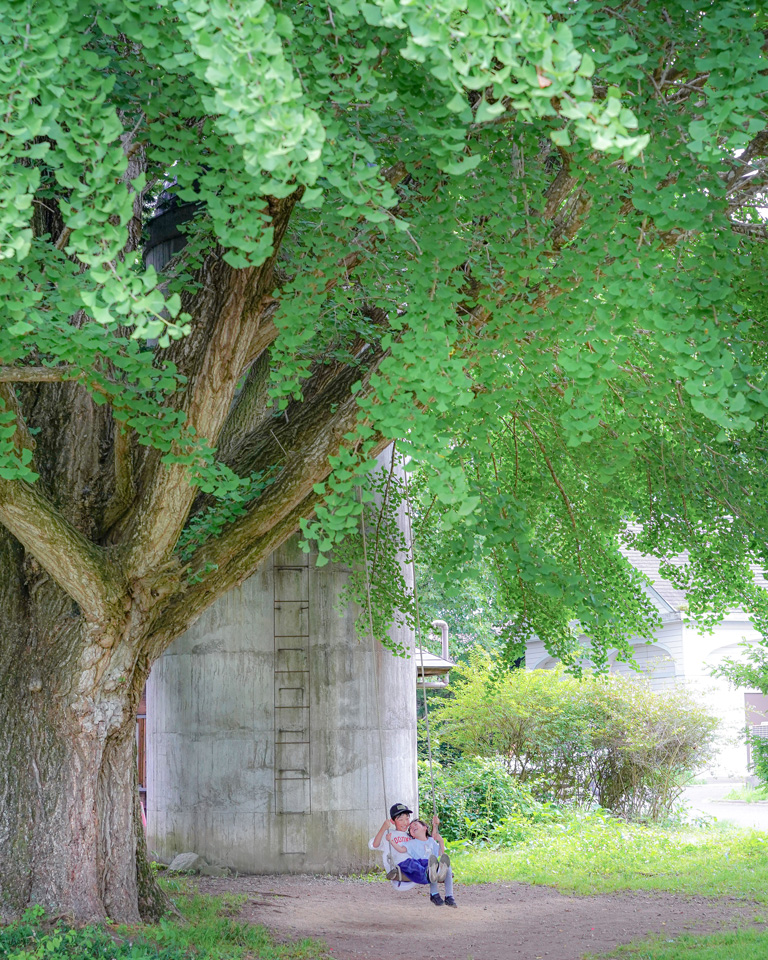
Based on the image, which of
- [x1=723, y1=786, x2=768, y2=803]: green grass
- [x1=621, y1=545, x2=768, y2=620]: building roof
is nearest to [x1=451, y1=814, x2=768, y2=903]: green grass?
[x1=723, y1=786, x2=768, y2=803]: green grass

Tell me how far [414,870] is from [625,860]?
534cm

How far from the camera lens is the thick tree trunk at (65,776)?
735 cm

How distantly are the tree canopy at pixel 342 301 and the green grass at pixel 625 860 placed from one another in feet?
11.3

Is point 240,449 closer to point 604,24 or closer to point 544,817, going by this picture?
point 604,24

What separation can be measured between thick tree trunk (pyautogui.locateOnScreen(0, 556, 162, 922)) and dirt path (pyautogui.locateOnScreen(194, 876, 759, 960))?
1936mm

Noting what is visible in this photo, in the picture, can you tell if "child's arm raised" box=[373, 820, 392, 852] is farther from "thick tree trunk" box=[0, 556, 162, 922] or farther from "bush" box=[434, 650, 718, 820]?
"bush" box=[434, 650, 718, 820]

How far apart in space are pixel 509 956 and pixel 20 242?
23.8 feet

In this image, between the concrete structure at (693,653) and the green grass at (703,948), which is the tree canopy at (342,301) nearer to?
the green grass at (703,948)

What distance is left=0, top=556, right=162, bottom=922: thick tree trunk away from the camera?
7352mm

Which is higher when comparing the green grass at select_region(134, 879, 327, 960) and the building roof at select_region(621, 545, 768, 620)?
the building roof at select_region(621, 545, 768, 620)

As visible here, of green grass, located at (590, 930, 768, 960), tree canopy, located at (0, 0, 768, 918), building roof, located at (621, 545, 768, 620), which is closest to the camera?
tree canopy, located at (0, 0, 768, 918)

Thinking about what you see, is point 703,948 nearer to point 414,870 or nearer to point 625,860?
point 414,870

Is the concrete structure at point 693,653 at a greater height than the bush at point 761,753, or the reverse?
the concrete structure at point 693,653

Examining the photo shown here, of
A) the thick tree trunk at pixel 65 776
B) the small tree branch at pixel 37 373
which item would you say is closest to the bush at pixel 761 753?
the thick tree trunk at pixel 65 776
